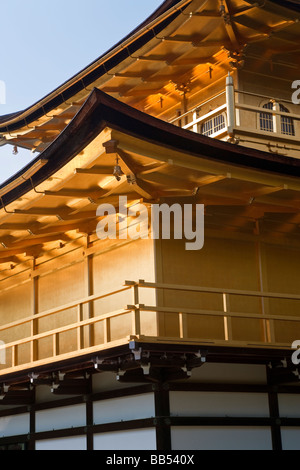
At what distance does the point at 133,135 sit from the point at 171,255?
334cm

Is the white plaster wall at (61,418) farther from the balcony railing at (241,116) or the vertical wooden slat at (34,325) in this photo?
the balcony railing at (241,116)

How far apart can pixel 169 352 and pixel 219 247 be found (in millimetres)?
3350

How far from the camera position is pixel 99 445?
1408 cm

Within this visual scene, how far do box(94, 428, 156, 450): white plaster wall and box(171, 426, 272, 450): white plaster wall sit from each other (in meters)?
0.42

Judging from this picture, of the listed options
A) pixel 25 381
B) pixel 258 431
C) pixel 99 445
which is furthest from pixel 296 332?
pixel 25 381

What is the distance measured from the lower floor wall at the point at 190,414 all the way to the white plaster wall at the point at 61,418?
2 centimetres

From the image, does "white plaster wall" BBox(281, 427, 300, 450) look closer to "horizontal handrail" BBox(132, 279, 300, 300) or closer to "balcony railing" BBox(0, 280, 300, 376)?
"balcony railing" BBox(0, 280, 300, 376)

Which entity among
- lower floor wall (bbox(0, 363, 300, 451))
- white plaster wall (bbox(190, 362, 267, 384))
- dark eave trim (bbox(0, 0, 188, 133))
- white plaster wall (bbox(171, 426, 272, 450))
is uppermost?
dark eave trim (bbox(0, 0, 188, 133))

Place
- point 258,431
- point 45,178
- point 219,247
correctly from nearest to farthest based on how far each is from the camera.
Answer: point 45,178, point 258,431, point 219,247

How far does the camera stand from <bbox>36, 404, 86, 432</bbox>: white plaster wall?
586 inches

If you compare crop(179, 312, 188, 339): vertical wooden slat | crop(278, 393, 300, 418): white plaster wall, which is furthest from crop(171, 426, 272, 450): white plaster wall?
crop(179, 312, 188, 339): vertical wooden slat

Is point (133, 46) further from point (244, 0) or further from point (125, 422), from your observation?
point (125, 422)

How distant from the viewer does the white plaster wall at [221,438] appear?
12.9 metres

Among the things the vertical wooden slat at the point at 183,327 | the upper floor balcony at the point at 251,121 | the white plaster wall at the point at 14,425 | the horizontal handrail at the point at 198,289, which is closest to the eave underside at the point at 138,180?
the upper floor balcony at the point at 251,121
